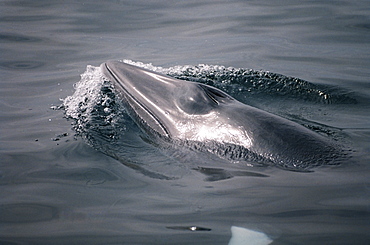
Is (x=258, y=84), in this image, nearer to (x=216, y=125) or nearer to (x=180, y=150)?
(x=216, y=125)

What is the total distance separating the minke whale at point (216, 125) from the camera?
23.9 ft

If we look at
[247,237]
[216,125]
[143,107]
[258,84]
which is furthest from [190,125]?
[258,84]

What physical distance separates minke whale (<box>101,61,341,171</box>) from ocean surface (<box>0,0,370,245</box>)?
0.79 feet

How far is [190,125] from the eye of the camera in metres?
8.23

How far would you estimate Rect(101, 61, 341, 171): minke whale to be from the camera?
7285 millimetres

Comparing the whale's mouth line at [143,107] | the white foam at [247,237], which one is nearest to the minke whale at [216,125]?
the whale's mouth line at [143,107]

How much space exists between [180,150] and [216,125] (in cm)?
70

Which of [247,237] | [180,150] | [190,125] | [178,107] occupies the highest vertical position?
[178,107]

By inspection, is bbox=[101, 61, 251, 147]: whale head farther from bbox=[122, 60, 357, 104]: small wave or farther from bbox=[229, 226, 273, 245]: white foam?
bbox=[122, 60, 357, 104]: small wave

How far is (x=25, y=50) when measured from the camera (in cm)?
1756

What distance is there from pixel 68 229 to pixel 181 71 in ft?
25.5

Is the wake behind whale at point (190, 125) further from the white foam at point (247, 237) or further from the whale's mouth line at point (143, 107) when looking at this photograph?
the white foam at point (247, 237)

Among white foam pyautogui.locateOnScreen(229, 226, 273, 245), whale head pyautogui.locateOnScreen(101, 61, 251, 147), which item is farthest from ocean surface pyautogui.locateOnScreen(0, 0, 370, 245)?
whale head pyautogui.locateOnScreen(101, 61, 251, 147)

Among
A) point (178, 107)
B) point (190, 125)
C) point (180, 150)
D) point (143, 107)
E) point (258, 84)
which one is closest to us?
point (180, 150)
